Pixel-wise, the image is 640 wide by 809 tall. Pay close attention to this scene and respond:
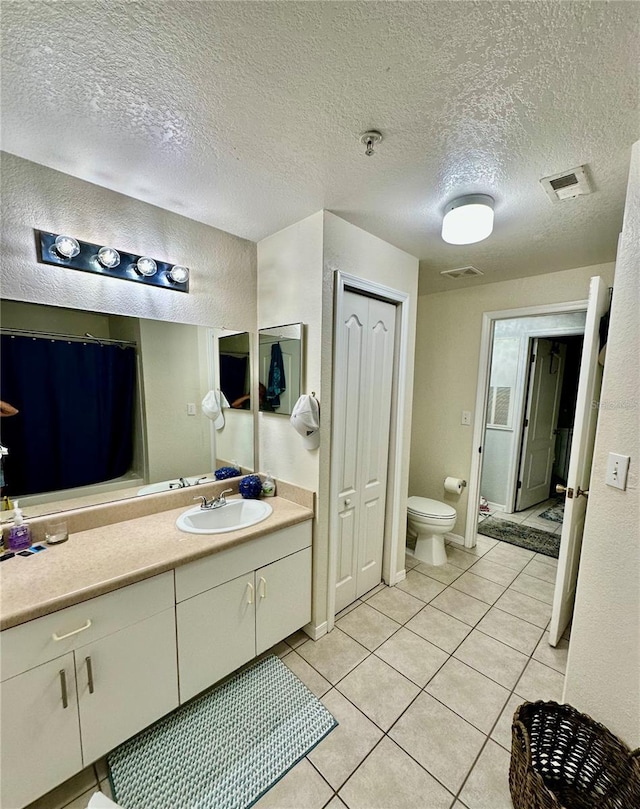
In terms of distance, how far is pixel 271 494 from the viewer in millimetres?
2062

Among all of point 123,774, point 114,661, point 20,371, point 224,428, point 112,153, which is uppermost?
point 112,153

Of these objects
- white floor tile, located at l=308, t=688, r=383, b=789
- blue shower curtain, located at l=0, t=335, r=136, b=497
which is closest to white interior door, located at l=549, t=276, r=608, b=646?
white floor tile, located at l=308, t=688, r=383, b=789

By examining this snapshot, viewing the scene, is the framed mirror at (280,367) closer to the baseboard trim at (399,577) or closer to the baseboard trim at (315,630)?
the baseboard trim at (315,630)

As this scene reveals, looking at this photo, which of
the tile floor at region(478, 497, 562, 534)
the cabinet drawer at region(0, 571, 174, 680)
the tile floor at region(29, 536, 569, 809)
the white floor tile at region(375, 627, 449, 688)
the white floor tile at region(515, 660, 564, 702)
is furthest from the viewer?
the tile floor at region(478, 497, 562, 534)

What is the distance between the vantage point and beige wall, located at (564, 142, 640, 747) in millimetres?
1089

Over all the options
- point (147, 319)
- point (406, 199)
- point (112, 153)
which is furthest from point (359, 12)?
point (147, 319)

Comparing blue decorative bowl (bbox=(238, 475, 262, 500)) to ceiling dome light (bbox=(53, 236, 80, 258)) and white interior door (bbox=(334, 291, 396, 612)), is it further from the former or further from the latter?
ceiling dome light (bbox=(53, 236, 80, 258))

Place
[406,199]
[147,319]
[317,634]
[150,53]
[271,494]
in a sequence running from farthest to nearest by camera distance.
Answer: [271,494], [317,634], [147,319], [406,199], [150,53]

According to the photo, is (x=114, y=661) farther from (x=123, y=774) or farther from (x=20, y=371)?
(x=20, y=371)

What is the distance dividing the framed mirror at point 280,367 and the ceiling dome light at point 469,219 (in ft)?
2.92

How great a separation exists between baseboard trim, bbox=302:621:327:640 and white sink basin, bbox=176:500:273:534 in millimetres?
766

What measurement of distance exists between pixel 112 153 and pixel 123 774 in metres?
2.44

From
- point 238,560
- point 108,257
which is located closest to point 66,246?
point 108,257

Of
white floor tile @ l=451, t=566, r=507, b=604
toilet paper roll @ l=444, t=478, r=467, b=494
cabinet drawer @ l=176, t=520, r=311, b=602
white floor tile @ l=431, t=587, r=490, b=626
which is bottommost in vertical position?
white floor tile @ l=451, t=566, r=507, b=604
